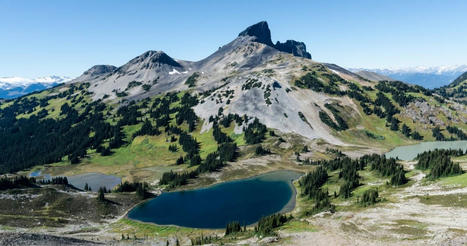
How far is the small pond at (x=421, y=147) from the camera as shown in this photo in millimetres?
160163

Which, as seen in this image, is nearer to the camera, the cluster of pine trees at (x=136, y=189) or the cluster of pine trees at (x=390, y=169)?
the cluster of pine trees at (x=390, y=169)

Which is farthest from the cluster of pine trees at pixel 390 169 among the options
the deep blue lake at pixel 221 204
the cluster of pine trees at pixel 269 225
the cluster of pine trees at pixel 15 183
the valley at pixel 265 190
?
the cluster of pine trees at pixel 15 183

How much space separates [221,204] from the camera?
94.1 metres

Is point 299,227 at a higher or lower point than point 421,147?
lower

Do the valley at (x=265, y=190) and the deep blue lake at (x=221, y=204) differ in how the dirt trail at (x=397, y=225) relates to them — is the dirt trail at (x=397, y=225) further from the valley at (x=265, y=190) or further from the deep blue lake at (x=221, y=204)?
the deep blue lake at (x=221, y=204)

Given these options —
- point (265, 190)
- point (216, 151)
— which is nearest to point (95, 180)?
point (216, 151)

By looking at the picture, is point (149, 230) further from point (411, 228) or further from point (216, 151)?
point (216, 151)

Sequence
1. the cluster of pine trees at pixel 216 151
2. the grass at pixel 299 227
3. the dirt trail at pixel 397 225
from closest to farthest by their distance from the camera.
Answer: the dirt trail at pixel 397 225
the grass at pixel 299 227
the cluster of pine trees at pixel 216 151

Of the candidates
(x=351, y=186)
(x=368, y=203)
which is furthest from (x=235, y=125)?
(x=368, y=203)

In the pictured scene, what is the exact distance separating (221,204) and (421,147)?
5696 inches

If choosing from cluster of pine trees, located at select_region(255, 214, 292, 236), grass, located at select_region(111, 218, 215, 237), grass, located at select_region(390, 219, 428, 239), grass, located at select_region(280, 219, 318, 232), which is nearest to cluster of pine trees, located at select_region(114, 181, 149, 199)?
grass, located at select_region(111, 218, 215, 237)

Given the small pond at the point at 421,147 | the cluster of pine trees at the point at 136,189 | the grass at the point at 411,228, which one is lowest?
the cluster of pine trees at the point at 136,189

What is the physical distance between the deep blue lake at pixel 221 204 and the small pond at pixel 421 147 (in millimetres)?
77978

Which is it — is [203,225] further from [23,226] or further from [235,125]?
[235,125]
